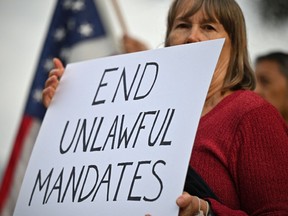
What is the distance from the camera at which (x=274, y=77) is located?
5148 millimetres

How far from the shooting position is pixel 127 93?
319 centimetres

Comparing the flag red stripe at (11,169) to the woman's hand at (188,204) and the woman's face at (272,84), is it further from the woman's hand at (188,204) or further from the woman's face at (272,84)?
the woman's hand at (188,204)

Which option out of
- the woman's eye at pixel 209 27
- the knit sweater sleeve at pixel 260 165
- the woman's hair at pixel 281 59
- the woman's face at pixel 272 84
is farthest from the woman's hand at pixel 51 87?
the woman's hair at pixel 281 59

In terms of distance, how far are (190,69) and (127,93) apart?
239 millimetres

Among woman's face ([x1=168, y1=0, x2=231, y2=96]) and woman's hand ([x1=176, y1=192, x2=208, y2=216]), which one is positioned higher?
woman's face ([x1=168, y1=0, x2=231, y2=96])

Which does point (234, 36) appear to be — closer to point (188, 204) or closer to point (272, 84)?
point (188, 204)

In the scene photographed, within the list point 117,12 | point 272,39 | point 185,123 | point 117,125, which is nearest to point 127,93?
point 117,125

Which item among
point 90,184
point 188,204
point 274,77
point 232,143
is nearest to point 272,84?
point 274,77

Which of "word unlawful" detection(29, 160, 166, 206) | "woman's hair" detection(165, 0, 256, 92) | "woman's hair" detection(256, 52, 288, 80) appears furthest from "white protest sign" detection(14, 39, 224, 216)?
"woman's hair" detection(256, 52, 288, 80)

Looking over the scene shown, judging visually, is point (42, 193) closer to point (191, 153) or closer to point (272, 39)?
point (191, 153)

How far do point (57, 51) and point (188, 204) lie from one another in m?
3.70

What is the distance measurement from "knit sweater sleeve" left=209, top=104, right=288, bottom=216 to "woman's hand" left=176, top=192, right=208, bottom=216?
9cm

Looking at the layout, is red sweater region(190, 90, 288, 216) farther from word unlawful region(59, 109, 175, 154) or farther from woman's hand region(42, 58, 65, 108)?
woman's hand region(42, 58, 65, 108)

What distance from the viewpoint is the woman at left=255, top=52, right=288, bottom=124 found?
5.00 m
